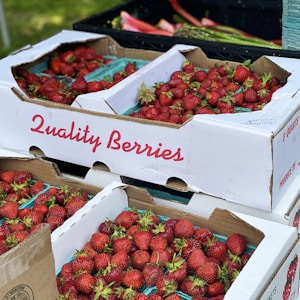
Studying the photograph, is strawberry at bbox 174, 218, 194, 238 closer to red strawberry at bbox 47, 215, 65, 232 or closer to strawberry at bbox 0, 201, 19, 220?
red strawberry at bbox 47, 215, 65, 232

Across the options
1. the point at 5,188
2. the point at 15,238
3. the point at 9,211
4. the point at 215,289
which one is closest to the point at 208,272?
the point at 215,289

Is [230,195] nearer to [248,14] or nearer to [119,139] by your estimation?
[119,139]

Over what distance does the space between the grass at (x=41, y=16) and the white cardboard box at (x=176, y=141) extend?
3518 mm

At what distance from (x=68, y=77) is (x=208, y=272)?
44.5 inches

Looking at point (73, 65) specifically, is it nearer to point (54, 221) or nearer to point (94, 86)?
point (94, 86)

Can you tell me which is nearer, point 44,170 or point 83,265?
point 83,265

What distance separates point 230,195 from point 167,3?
A: 5.82ft

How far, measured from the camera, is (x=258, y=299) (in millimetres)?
1417

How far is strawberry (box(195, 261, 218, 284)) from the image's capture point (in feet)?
5.15

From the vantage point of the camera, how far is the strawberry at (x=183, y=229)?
5.76 ft

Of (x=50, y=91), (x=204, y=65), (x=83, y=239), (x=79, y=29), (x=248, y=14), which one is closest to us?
(x=83, y=239)

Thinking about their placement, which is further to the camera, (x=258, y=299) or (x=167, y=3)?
(x=167, y=3)

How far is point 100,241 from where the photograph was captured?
1.73 m

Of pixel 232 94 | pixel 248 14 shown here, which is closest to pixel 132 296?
pixel 232 94
